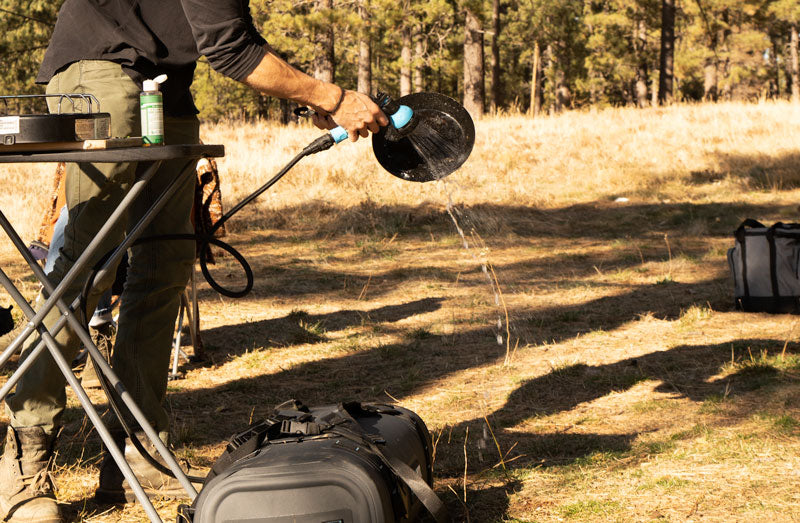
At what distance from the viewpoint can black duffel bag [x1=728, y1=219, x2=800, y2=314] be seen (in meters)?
5.36

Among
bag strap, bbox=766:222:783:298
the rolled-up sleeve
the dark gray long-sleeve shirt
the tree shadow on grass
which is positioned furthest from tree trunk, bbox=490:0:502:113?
the rolled-up sleeve

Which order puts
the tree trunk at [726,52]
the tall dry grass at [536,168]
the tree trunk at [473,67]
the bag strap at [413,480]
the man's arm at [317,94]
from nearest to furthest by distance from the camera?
the bag strap at [413,480] < the man's arm at [317,94] < the tall dry grass at [536,168] < the tree trunk at [473,67] < the tree trunk at [726,52]

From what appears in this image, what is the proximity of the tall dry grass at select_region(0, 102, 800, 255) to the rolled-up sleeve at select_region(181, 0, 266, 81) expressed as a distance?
6384 millimetres

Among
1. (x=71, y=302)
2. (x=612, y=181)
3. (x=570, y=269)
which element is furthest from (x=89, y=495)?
(x=612, y=181)

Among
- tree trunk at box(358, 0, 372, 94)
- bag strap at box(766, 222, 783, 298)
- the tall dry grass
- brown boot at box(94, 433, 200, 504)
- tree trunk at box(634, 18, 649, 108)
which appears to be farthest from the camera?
tree trunk at box(634, 18, 649, 108)

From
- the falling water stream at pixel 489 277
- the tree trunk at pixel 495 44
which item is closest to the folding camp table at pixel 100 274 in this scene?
the falling water stream at pixel 489 277

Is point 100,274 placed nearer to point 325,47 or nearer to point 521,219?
point 521,219

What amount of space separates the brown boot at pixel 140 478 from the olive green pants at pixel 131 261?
0.12 meters

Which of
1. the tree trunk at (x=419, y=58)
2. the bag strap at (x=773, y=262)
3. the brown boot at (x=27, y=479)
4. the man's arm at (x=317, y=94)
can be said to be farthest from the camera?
the tree trunk at (x=419, y=58)

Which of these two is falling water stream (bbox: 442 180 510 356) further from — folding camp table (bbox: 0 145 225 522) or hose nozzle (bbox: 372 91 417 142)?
folding camp table (bbox: 0 145 225 522)

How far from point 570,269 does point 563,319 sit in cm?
176

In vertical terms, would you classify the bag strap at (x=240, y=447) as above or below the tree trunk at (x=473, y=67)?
below

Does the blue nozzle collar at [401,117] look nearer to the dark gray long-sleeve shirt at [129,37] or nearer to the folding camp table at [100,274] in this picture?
the dark gray long-sleeve shirt at [129,37]

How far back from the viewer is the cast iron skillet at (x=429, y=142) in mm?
2926
